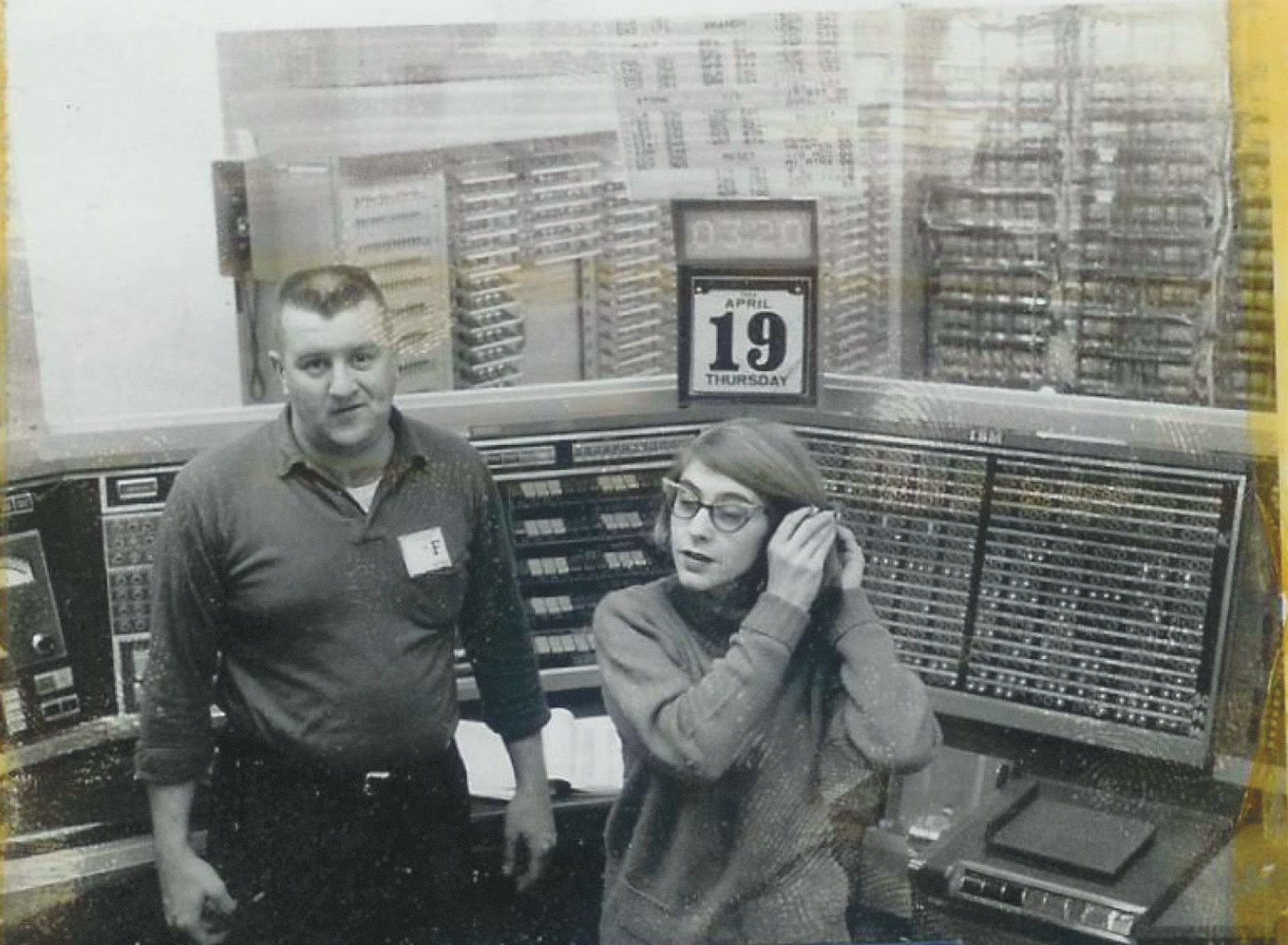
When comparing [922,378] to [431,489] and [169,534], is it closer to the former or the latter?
[431,489]

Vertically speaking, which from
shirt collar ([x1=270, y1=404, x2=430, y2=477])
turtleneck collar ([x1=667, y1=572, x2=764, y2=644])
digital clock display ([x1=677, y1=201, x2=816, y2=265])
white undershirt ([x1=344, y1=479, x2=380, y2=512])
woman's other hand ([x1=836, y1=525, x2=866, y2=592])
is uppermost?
digital clock display ([x1=677, y1=201, x2=816, y2=265])

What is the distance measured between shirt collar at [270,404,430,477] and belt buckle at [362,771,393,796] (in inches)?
14.0

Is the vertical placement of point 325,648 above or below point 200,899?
above

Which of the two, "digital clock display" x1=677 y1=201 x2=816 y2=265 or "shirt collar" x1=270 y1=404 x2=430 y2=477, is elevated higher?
"digital clock display" x1=677 y1=201 x2=816 y2=265

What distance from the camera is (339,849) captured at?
2.00 m

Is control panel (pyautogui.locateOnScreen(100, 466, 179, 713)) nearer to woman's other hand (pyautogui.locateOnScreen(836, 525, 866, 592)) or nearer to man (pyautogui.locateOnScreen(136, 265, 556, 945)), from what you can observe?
man (pyautogui.locateOnScreen(136, 265, 556, 945))

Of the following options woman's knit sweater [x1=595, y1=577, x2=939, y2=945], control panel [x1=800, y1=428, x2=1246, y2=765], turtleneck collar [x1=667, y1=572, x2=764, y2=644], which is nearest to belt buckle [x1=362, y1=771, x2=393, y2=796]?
woman's knit sweater [x1=595, y1=577, x2=939, y2=945]

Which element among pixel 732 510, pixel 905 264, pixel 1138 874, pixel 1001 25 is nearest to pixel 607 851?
pixel 732 510

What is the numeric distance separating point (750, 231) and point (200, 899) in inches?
40.4

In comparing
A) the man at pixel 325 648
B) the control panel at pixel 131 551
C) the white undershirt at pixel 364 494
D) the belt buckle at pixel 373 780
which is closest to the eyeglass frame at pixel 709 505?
the man at pixel 325 648

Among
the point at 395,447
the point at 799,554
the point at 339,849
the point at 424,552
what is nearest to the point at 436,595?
the point at 424,552

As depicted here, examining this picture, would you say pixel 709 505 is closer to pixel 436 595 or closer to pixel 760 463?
pixel 760 463

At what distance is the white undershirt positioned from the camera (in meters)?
1.94

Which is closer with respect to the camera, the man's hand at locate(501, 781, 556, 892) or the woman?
the woman
